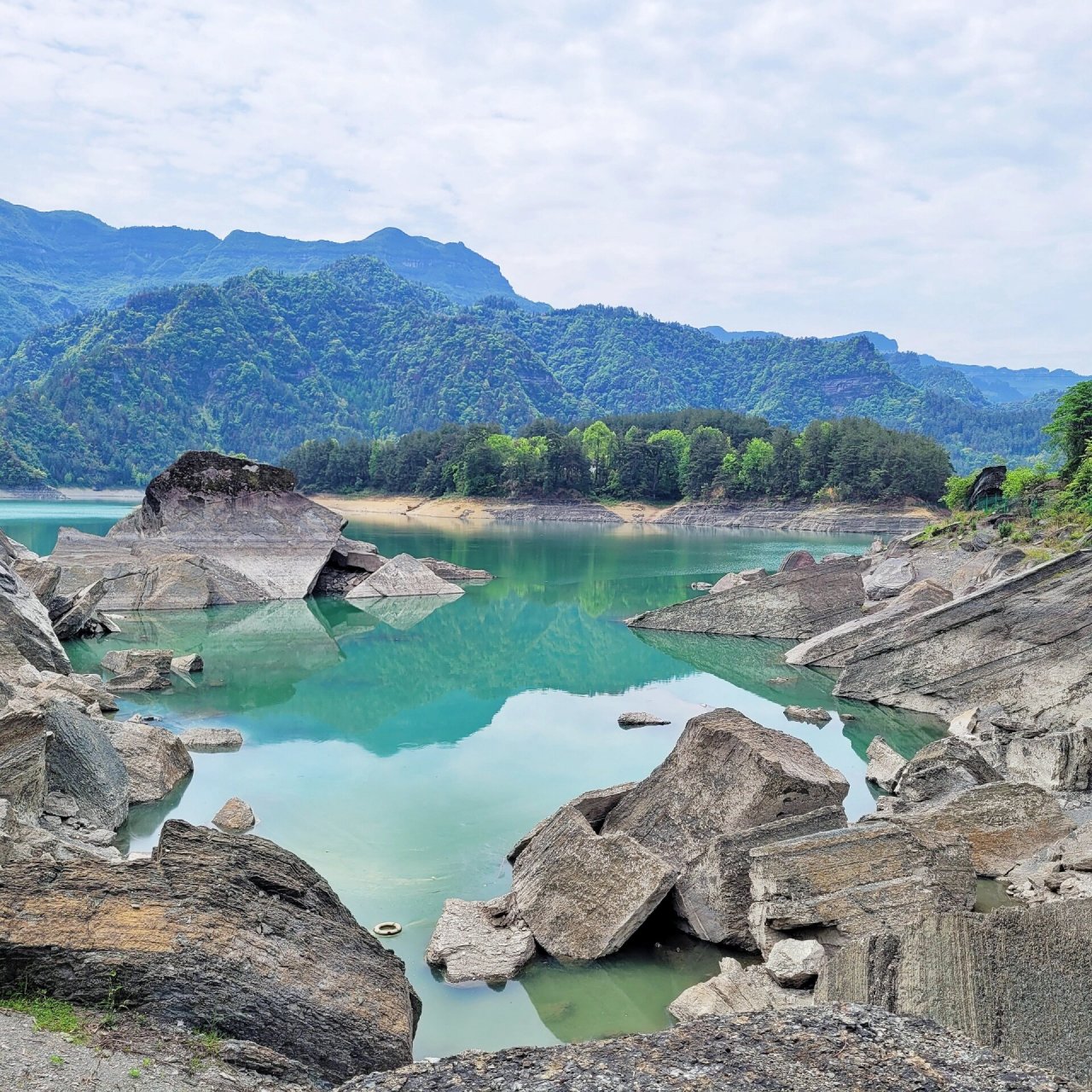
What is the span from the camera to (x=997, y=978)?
20.1 ft

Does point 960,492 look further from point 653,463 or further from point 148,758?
point 148,758

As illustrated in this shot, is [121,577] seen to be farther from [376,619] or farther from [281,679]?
[281,679]

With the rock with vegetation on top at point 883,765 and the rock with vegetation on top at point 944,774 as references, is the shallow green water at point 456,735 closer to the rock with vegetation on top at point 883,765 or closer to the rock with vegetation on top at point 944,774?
the rock with vegetation on top at point 883,765

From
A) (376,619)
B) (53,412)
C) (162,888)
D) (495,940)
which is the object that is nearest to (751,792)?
(495,940)

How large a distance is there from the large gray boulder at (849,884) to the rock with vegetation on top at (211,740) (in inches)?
385

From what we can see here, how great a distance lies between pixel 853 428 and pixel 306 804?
90536mm

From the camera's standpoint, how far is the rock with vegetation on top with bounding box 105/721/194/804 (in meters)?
12.5

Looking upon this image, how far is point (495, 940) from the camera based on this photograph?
8680 mm

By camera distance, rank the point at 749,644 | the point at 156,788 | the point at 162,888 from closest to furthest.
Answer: the point at 162,888 < the point at 156,788 < the point at 749,644

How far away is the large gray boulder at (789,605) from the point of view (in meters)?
26.0

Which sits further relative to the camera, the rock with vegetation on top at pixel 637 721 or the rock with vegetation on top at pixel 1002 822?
the rock with vegetation on top at pixel 637 721

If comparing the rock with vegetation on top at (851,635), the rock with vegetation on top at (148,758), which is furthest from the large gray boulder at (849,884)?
the rock with vegetation on top at (851,635)

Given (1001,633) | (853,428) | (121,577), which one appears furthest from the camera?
(853,428)

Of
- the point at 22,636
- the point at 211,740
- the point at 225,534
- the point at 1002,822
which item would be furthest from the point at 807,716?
the point at 225,534
